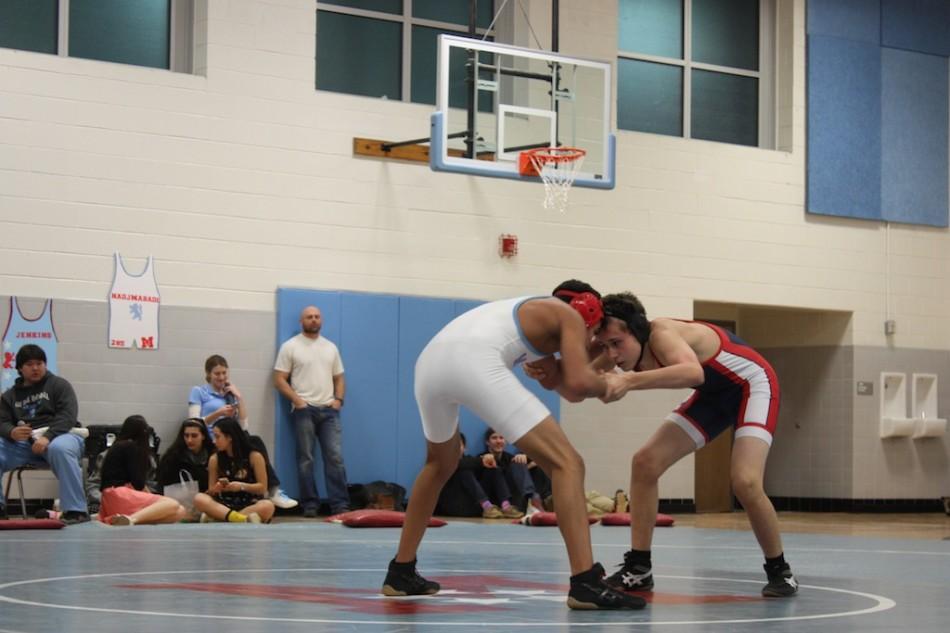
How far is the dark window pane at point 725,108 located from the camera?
18031 mm

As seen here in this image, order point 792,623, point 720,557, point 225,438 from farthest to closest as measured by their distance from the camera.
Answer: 1. point 225,438
2. point 720,557
3. point 792,623

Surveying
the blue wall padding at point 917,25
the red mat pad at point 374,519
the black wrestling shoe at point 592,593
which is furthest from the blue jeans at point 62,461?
the blue wall padding at point 917,25

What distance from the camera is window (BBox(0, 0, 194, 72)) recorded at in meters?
14.0

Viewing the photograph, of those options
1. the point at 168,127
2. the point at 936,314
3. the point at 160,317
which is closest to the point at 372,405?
the point at 160,317

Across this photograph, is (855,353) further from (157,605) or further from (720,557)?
(157,605)

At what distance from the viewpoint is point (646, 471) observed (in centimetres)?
700

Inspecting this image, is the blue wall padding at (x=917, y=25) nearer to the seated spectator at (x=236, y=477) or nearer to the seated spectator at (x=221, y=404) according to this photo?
the seated spectator at (x=221, y=404)

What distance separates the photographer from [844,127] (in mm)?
18469

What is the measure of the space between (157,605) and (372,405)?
9.46m

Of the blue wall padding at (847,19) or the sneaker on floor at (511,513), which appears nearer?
the sneaker on floor at (511,513)

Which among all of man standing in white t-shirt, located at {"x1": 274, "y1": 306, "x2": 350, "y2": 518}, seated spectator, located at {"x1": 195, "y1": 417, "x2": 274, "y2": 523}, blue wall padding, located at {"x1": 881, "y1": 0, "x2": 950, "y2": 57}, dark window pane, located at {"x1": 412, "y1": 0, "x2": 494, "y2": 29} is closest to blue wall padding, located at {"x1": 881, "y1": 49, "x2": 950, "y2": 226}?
blue wall padding, located at {"x1": 881, "y1": 0, "x2": 950, "y2": 57}

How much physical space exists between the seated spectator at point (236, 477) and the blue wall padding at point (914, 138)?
957 cm

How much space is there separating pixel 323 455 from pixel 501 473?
75.8 inches

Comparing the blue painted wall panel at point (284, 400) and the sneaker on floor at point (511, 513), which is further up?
the blue painted wall panel at point (284, 400)
